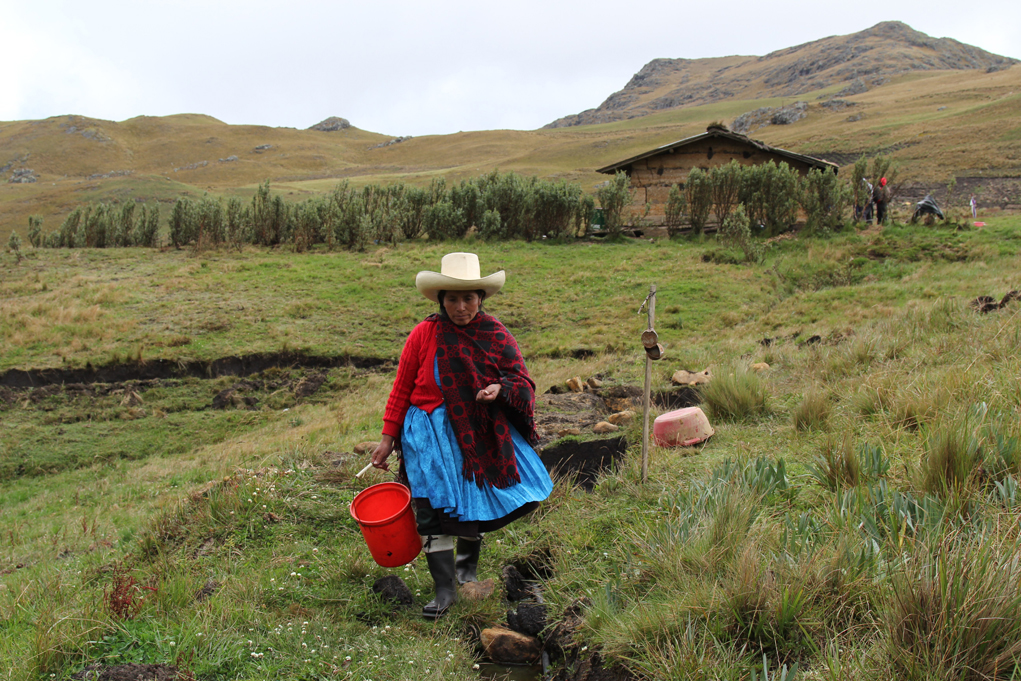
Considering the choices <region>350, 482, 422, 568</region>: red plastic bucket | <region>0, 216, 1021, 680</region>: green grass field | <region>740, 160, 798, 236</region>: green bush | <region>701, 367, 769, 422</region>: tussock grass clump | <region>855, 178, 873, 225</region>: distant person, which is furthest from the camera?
<region>855, 178, 873, 225</region>: distant person

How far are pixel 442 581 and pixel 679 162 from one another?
2218 centimetres

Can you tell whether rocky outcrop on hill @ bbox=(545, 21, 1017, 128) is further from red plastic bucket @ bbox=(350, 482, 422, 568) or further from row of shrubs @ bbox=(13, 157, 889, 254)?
red plastic bucket @ bbox=(350, 482, 422, 568)

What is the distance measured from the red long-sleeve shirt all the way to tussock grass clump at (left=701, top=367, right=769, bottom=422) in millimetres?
3440

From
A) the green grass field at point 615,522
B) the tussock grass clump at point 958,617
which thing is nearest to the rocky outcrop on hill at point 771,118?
the green grass field at point 615,522

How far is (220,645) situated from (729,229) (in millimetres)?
18732

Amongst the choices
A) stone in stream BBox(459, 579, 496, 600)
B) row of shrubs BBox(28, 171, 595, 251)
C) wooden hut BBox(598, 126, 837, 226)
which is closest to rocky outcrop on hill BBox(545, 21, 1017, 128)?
wooden hut BBox(598, 126, 837, 226)

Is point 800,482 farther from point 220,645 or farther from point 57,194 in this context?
point 57,194

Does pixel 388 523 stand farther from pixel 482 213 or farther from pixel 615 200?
pixel 482 213

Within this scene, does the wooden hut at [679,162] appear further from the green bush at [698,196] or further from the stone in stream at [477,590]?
the stone in stream at [477,590]

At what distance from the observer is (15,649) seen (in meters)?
2.81

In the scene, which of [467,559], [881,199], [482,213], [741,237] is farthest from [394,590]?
[881,199]

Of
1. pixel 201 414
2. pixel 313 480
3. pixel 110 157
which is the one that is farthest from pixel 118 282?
pixel 110 157

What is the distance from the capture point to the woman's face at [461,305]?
3893 mm

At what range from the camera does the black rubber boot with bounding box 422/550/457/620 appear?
3.64 metres
